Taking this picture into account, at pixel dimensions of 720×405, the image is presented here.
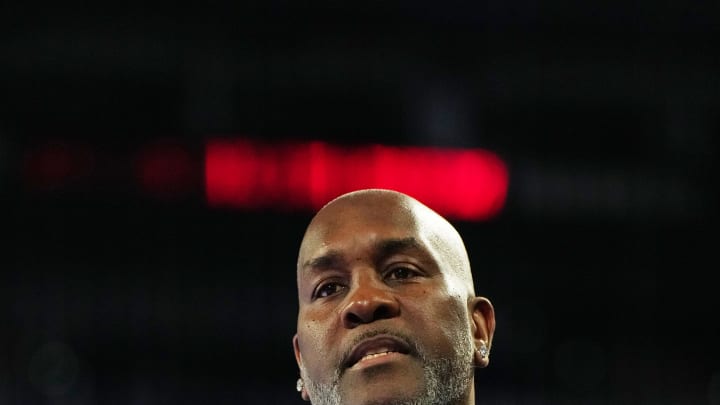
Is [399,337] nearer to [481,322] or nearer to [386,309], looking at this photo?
[386,309]

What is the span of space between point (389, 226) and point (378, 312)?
251 mm

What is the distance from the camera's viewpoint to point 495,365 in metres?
6.59

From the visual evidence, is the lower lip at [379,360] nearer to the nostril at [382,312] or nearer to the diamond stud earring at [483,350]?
the nostril at [382,312]

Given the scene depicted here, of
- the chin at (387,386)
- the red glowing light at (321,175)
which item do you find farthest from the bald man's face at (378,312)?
the red glowing light at (321,175)

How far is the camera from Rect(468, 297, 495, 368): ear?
2.41m

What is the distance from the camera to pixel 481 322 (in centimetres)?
246

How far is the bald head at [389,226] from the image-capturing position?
2.35 meters

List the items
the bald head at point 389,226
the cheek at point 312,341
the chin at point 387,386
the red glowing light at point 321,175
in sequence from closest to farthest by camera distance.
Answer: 1. the chin at point 387,386
2. the cheek at point 312,341
3. the bald head at point 389,226
4. the red glowing light at point 321,175

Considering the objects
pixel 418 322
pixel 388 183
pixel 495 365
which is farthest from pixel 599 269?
pixel 418 322

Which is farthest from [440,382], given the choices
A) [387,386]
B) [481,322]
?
[481,322]

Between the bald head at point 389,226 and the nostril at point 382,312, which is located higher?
the bald head at point 389,226

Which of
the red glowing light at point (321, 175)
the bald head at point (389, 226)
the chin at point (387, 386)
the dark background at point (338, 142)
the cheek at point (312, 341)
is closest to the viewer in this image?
the chin at point (387, 386)

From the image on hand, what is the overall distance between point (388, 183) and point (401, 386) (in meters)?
4.16

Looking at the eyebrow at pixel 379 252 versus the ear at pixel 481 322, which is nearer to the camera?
the eyebrow at pixel 379 252
